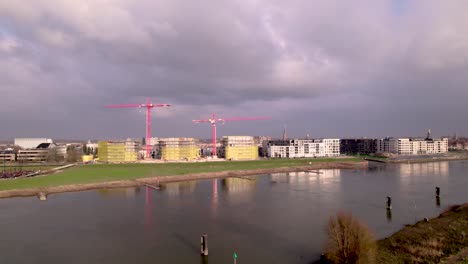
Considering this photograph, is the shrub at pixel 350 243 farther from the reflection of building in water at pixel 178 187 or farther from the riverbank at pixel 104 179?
the riverbank at pixel 104 179

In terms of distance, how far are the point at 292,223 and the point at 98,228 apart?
19.6 ft

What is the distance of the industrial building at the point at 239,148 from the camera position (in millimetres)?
40344

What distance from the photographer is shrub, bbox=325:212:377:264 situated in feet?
20.3

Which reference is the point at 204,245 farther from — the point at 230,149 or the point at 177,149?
the point at 230,149

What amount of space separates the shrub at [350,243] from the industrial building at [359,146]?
161 ft

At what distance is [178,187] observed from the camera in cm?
→ 1908

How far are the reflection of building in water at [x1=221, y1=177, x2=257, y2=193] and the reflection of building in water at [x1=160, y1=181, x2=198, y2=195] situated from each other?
1.91m

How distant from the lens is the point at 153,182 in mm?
20516

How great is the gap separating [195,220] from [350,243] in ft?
19.5

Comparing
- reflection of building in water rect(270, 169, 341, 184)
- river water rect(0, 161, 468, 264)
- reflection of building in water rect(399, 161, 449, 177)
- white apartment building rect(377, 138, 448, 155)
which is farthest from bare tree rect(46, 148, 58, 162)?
white apartment building rect(377, 138, 448, 155)

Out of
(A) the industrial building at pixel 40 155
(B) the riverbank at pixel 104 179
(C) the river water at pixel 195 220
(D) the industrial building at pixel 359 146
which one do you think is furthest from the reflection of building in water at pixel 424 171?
(A) the industrial building at pixel 40 155

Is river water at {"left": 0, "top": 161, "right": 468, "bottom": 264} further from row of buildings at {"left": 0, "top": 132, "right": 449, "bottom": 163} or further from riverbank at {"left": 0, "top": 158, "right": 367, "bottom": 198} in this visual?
row of buildings at {"left": 0, "top": 132, "right": 449, "bottom": 163}

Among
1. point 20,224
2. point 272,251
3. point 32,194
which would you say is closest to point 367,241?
point 272,251

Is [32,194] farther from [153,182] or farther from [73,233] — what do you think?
[73,233]
